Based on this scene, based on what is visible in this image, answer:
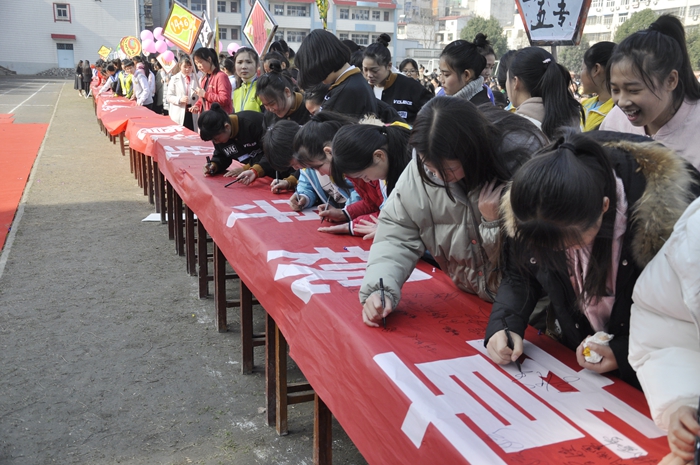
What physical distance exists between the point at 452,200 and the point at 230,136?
2.31 m

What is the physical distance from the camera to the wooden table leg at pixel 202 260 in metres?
3.63

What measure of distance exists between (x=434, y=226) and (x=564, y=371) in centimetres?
54

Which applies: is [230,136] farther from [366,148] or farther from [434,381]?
[434,381]

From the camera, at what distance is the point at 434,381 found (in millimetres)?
1274

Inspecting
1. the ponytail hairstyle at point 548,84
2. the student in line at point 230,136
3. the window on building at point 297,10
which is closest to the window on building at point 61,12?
the window on building at point 297,10

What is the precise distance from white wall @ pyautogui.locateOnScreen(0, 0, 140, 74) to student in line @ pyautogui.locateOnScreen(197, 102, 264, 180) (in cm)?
4193

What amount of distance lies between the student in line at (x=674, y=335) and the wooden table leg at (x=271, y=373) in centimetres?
162

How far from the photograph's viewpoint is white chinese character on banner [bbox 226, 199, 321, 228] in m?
2.67

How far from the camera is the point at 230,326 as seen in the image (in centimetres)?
349

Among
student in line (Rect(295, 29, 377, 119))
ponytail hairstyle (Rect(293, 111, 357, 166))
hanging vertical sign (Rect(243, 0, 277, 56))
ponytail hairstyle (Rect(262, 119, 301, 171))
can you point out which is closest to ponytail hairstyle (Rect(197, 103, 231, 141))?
student in line (Rect(295, 29, 377, 119))

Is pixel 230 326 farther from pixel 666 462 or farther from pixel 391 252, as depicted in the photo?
pixel 666 462

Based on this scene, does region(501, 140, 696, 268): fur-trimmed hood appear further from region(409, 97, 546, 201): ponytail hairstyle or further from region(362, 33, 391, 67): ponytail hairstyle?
region(362, 33, 391, 67): ponytail hairstyle

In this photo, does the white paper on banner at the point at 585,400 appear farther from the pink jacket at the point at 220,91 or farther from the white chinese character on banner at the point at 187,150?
the pink jacket at the point at 220,91

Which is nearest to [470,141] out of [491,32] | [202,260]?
[202,260]
